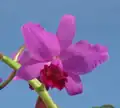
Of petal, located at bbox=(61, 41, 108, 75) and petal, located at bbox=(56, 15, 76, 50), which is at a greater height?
petal, located at bbox=(56, 15, 76, 50)

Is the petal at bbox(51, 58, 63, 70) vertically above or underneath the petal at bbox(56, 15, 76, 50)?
underneath

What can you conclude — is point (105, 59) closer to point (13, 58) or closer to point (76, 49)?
point (76, 49)

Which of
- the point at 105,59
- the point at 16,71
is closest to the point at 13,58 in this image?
the point at 16,71

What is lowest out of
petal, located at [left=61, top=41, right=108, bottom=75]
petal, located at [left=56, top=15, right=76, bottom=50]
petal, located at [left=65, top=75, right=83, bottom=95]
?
petal, located at [left=65, top=75, right=83, bottom=95]
